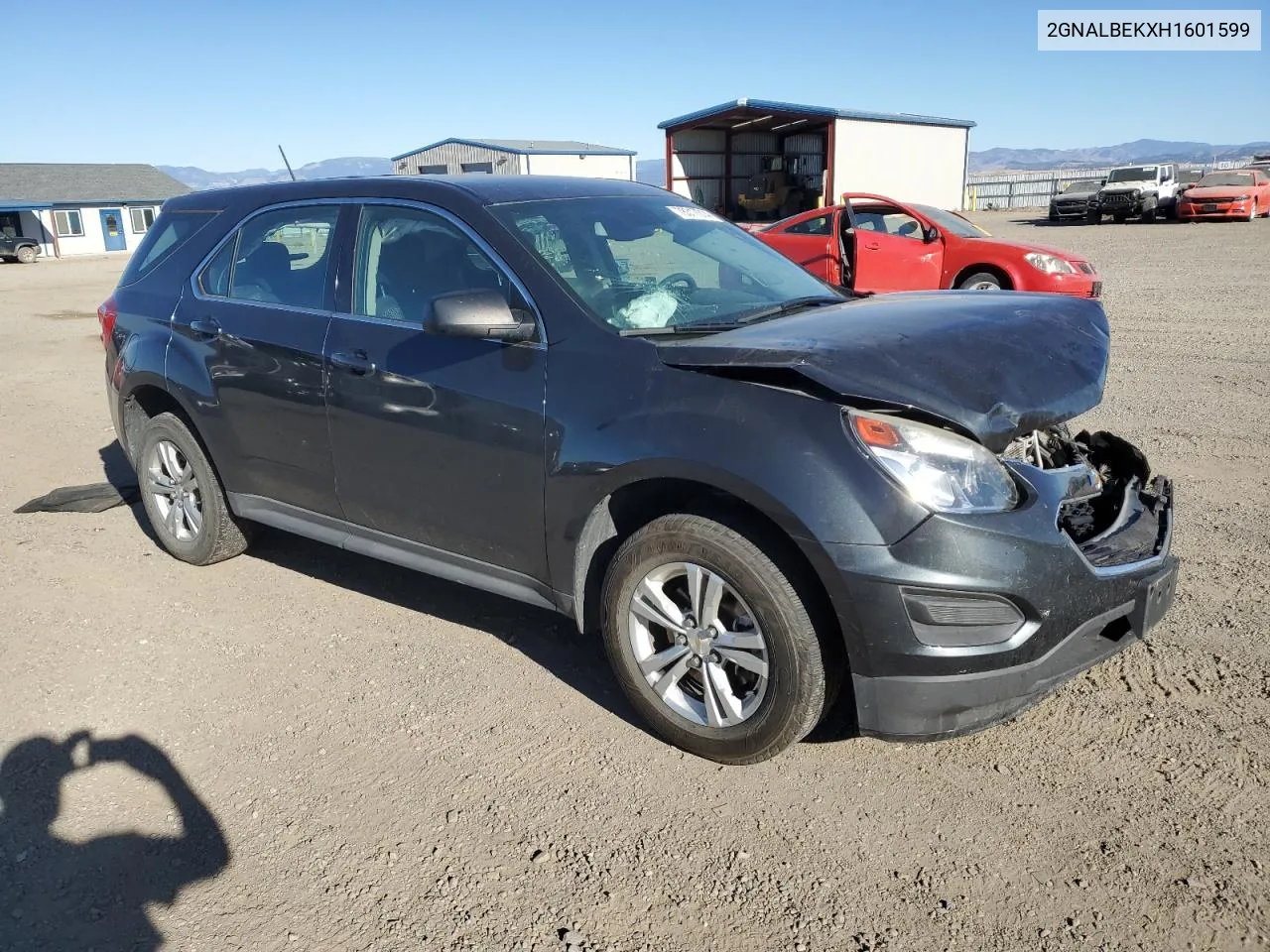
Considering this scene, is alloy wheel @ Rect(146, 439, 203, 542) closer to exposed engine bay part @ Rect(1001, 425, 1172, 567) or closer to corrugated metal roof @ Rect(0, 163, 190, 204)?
exposed engine bay part @ Rect(1001, 425, 1172, 567)

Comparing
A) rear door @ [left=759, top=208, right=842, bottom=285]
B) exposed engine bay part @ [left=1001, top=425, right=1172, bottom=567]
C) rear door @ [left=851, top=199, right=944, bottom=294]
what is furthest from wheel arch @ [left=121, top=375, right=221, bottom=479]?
rear door @ [left=851, top=199, right=944, bottom=294]

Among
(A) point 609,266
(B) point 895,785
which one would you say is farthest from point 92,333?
(B) point 895,785

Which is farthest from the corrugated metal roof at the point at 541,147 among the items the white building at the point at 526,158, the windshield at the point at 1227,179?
the windshield at the point at 1227,179

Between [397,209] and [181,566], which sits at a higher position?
[397,209]

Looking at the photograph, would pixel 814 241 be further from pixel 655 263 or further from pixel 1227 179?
pixel 1227 179

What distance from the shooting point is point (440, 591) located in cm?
489

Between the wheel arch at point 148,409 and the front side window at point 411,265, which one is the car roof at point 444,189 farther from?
the wheel arch at point 148,409

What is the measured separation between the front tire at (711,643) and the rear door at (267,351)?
5.34 ft

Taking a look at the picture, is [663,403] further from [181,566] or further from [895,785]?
[181,566]

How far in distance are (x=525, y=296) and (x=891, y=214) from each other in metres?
10.1

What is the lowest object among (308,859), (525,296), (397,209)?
(308,859)

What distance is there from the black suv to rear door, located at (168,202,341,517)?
0.02 meters

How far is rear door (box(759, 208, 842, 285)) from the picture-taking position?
12.0 meters

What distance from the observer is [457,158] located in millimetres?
52969
